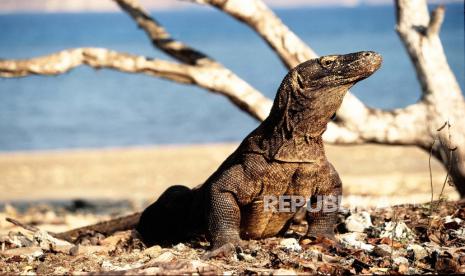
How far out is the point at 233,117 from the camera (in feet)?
109

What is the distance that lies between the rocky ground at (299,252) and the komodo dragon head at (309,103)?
2.56 feet

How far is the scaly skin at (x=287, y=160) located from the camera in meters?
6.22

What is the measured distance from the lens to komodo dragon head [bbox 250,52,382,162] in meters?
6.17

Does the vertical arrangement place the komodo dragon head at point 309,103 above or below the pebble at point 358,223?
above

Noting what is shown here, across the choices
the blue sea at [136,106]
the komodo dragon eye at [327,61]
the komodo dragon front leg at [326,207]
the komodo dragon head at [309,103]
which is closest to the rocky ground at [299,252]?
the komodo dragon front leg at [326,207]

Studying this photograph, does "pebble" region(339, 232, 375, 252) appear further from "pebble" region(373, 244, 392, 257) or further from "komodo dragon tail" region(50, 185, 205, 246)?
→ "komodo dragon tail" region(50, 185, 205, 246)

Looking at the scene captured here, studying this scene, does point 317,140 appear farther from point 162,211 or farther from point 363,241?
point 162,211

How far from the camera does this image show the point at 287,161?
20.9 ft

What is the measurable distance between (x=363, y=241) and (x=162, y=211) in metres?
1.84

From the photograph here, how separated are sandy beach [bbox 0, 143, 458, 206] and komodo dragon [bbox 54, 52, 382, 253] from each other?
6.58 meters

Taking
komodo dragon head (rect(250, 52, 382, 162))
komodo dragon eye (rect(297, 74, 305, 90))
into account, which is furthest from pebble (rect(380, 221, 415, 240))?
komodo dragon eye (rect(297, 74, 305, 90))

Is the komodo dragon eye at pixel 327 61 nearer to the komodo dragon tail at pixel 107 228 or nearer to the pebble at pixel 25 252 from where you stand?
the pebble at pixel 25 252

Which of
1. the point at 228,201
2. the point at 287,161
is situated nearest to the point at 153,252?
the point at 228,201

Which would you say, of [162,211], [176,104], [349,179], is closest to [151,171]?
[349,179]
